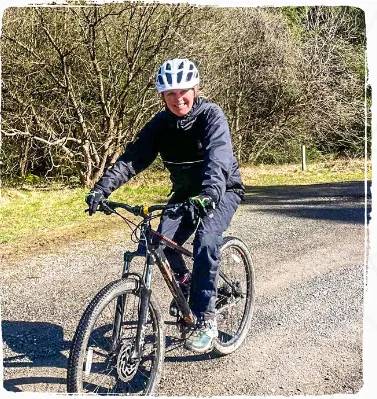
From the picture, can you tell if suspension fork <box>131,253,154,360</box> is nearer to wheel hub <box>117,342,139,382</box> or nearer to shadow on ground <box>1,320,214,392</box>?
wheel hub <box>117,342,139,382</box>

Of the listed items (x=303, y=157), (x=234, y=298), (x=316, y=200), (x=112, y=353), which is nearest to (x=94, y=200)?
(x=112, y=353)

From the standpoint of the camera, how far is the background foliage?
988 cm

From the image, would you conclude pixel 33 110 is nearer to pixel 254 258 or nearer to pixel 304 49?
pixel 254 258

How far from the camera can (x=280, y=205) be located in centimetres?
979

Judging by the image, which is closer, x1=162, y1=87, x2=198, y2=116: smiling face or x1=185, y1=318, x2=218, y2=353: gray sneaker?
x1=162, y1=87, x2=198, y2=116: smiling face

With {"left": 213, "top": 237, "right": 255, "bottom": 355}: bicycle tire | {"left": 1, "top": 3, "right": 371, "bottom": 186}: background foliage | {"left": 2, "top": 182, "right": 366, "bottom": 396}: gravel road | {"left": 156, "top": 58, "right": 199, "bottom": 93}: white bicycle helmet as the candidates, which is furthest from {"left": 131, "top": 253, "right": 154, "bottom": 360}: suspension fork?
{"left": 1, "top": 3, "right": 371, "bottom": 186}: background foliage

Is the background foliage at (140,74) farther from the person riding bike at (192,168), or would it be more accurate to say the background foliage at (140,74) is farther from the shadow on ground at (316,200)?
the person riding bike at (192,168)

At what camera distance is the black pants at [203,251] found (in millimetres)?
3406

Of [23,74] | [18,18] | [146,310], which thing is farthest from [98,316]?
[23,74]

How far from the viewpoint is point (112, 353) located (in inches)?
116

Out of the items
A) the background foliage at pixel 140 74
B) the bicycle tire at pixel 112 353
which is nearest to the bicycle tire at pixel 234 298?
the bicycle tire at pixel 112 353

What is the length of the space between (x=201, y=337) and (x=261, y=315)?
1.22 metres

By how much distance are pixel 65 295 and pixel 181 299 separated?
6.45 feet

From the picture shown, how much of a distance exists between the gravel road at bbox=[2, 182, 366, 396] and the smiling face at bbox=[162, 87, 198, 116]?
1783 millimetres
